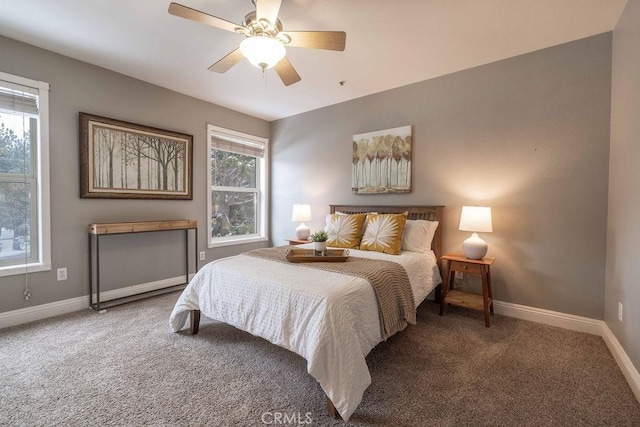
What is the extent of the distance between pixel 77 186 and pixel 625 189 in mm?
4667

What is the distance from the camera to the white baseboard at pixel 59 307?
8.17ft

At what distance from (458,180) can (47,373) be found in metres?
3.77

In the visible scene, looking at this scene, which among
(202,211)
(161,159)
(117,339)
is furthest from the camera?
(202,211)

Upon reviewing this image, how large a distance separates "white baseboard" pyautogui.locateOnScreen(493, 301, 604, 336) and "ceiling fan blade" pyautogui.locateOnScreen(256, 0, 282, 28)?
10.4 ft

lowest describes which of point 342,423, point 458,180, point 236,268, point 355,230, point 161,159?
point 342,423

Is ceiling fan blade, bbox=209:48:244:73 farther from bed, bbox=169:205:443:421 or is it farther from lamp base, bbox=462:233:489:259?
lamp base, bbox=462:233:489:259

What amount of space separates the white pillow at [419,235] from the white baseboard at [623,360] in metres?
1.46

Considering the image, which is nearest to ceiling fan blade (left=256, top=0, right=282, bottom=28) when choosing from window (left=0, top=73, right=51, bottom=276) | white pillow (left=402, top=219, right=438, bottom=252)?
white pillow (left=402, top=219, right=438, bottom=252)

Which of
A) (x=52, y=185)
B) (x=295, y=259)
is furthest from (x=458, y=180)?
(x=52, y=185)

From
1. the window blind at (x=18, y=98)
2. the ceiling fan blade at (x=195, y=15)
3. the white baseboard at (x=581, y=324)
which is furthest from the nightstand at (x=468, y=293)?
the window blind at (x=18, y=98)

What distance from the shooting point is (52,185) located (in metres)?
2.69

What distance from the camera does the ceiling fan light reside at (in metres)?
1.76

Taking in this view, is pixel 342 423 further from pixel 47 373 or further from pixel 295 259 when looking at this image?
pixel 47 373

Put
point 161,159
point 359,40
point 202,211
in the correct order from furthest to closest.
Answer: point 202,211 < point 161,159 < point 359,40
